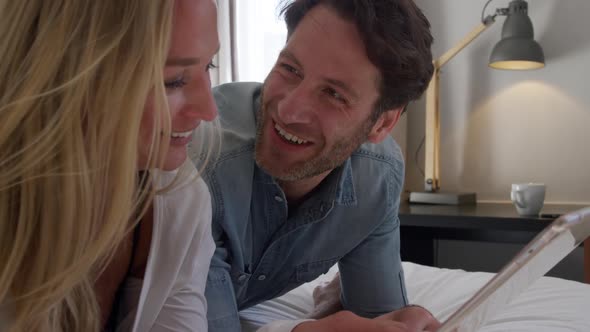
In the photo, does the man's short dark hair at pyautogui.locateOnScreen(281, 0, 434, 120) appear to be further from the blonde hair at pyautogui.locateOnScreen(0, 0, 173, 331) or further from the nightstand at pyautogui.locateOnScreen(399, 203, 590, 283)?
the nightstand at pyautogui.locateOnScreen(399, 203, 590, 283)

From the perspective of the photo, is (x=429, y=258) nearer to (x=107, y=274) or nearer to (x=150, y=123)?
(x=107, y=274)

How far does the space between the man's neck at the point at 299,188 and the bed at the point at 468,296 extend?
0.24 metres

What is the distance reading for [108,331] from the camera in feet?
2.67

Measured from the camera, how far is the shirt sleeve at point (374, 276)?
1160mm

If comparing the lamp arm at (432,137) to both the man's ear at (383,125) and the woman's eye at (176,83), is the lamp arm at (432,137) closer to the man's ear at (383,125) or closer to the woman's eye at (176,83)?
the man's ear at (383,125)

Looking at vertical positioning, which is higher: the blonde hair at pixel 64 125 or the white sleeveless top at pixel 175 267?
the blonde hair at pixel 64 125

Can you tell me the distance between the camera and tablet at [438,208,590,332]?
35 cm

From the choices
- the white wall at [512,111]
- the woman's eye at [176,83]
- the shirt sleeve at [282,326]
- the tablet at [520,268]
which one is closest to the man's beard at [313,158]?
the shirt sleeve at [282,326]

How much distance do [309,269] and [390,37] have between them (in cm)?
47

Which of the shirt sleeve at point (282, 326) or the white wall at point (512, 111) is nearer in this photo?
the shirt sleeve at point (282, 326)

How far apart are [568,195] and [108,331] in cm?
185

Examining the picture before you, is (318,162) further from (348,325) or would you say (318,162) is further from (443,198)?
(443,198)

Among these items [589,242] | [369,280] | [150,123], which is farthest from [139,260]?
[589,242]

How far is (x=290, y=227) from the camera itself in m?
1.07
